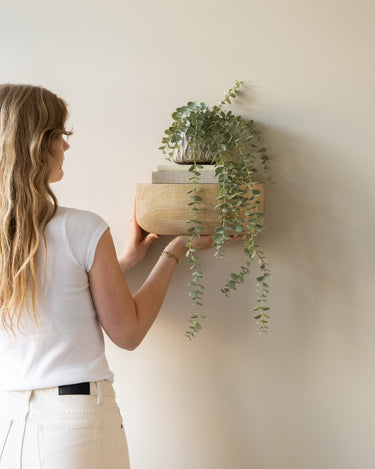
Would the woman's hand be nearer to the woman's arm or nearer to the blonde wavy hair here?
the woman's arm

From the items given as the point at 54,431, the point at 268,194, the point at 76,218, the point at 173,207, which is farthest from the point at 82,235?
the point at 268,194

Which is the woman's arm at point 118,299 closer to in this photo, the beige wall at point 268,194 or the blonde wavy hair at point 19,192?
the blonde wavy hair at point 19,192

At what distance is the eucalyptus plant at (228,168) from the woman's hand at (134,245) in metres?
0.17

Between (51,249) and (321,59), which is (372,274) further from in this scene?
(51,249)

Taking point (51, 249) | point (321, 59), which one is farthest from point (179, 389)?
point (321, 59)

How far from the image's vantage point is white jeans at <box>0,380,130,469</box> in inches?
41.9

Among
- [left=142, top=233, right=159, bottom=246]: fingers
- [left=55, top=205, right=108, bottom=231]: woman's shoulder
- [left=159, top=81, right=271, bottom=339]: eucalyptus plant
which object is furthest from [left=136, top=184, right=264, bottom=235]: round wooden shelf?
[left=55, top=205, right=108, bottom=231]: woman's shoulder

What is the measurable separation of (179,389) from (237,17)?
3.35 feet

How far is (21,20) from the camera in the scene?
154 cm

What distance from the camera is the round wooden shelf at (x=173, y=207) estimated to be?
1308 mm

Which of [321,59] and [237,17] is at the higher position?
[237,17]

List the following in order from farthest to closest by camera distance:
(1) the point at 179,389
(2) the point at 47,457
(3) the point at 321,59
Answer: (1) the point at 179,389
(3) the point at 321,59
(2) the point at 47,457

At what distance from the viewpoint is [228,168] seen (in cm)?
129

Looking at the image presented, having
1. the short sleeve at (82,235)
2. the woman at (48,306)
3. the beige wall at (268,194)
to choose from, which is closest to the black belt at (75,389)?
the woman at (48,306)
